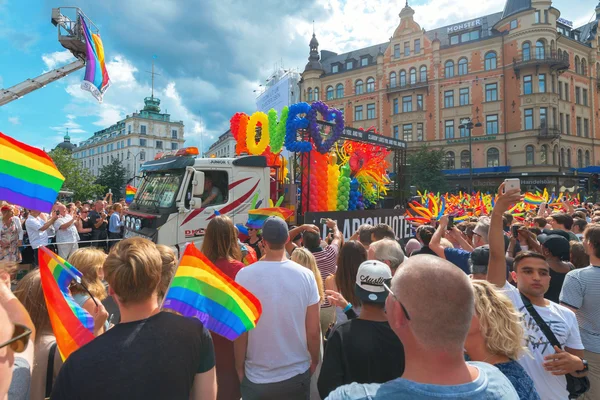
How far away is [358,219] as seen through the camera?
962cm

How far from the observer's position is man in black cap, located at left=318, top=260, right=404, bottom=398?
6.30 ft

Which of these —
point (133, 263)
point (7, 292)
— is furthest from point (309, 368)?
point (7, 292)

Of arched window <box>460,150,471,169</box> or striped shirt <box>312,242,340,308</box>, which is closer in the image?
striped shirt <box>312,242,340,308</box>

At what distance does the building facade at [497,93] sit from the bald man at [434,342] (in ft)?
127

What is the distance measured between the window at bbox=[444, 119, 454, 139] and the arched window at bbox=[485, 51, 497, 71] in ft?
20.9

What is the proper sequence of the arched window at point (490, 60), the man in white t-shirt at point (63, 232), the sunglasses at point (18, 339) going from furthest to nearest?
the arched window at point (490, 60)
the man in white t-shirt at point (63, 232)
the sunglasses at point (18, 339)

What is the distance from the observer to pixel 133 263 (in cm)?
170

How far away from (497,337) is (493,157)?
4027cm

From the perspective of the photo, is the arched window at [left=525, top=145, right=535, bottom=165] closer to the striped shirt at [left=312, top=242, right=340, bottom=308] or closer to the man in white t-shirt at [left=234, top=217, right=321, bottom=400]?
the striped shirt at [left=312, top=242, right=340, bottom=308]

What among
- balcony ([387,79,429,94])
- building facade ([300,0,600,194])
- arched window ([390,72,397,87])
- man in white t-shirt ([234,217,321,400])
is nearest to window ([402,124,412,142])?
building facade ([300,0,600,194])

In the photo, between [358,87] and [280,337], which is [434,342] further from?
[358,87]

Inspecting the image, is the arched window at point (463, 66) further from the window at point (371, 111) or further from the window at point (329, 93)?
the window at point (329, 93)

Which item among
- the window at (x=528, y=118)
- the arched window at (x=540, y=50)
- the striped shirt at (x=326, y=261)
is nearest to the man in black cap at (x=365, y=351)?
the striped shirt at (x=326, y=261)

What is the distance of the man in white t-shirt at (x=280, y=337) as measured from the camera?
99.3 inches
